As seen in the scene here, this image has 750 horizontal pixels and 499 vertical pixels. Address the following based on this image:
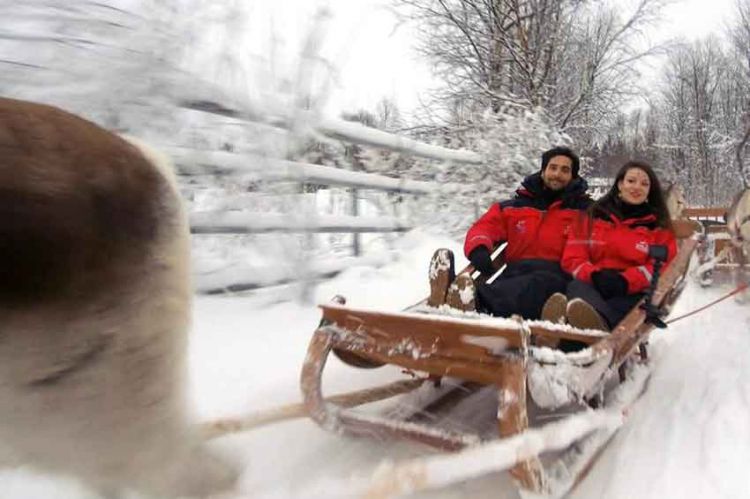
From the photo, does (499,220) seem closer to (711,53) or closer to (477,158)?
(477,158)

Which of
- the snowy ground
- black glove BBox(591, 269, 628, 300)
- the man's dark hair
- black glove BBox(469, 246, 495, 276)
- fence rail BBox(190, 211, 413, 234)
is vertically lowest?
the snowy ground

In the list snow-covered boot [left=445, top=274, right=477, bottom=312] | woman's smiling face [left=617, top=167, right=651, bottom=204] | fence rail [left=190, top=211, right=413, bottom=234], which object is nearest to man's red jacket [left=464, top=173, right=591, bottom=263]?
woman's smiling face [left=617, top=167, right=651, bottom=204]

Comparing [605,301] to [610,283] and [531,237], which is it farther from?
[531,237]

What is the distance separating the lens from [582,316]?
2.87 meters

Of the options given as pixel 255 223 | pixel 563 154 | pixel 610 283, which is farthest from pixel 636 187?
pixel 255 223

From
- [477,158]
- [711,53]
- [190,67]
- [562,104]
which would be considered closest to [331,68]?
[190,67]

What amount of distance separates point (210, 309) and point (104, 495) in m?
2.42

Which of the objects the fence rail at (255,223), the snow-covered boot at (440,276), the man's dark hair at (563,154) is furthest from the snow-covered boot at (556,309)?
the fence rail at (255,223)

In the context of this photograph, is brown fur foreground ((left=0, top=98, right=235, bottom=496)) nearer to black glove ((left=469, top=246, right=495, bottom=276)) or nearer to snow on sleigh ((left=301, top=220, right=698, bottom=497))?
snow on sleigh ((left=301, top=220, right=698, bottom=497))

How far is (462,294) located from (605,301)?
0.79 m

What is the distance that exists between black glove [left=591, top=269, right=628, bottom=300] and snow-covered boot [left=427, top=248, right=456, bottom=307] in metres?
0.79

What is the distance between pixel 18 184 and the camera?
1.08m

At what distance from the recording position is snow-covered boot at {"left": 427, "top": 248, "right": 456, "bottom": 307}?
328cm

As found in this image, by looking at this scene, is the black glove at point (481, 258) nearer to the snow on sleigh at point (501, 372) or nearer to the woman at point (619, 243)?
the woman at point (619, 243)
